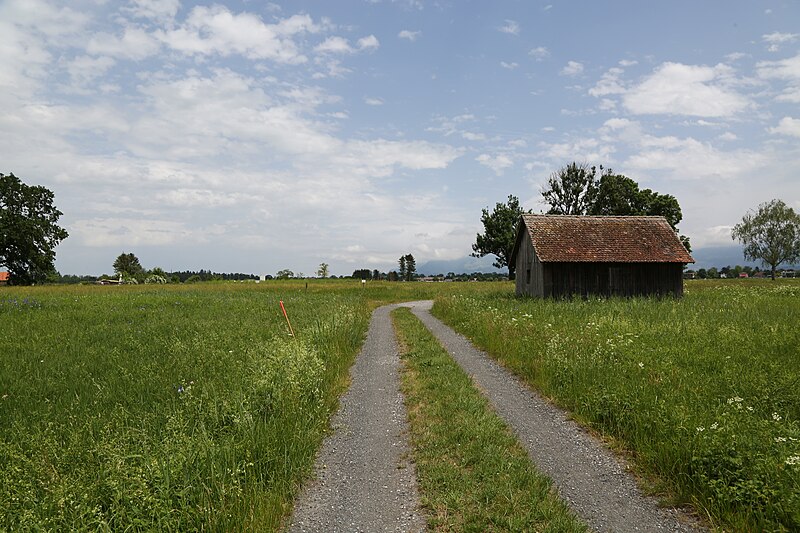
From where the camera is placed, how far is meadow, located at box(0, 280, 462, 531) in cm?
453

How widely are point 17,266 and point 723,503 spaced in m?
78.4

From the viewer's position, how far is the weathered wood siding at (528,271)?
1157 inches

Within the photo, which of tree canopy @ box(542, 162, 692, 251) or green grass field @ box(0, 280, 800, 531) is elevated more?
tree canopy @ box(542, 162, 692, 251)

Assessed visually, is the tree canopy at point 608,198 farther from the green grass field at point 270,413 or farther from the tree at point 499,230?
the green grass field at point 270,413

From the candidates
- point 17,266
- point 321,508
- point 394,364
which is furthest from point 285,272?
point 321,508

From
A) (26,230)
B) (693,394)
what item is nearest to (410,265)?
(26,230)

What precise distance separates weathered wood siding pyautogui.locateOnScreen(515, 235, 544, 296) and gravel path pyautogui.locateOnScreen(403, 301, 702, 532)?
20.3 meters

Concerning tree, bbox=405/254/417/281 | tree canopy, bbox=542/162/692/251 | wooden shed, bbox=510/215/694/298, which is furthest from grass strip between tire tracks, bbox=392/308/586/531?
tree, bbox=405/254/417/281

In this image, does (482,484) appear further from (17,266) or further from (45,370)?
(17,266)

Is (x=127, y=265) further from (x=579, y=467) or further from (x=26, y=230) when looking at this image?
(x=579, y=467)

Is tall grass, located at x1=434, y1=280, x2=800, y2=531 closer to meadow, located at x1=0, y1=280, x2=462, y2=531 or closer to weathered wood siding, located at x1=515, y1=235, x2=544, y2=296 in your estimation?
meadow, located at x1=0, y1=280, x2=462, y2=531

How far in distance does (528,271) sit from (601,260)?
16.7 feet

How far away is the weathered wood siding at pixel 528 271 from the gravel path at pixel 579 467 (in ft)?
66.7

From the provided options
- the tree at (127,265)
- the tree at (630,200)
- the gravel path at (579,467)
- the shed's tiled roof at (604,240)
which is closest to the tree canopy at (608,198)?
the tree at (630,200)
